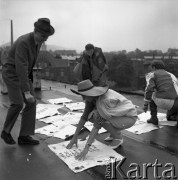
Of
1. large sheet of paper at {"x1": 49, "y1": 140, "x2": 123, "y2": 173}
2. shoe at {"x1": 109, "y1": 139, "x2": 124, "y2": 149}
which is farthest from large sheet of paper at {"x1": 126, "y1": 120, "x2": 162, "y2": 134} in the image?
large sheet of paper at {"x1": 49, "y1": 140, "x2": 123, "y2": 173}

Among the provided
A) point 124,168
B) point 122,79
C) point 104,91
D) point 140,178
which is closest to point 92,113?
point 104,91

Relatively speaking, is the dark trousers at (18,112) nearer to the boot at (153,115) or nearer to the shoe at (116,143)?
the shoe at (116,143)

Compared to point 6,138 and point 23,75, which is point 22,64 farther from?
point 6,138

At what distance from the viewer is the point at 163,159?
9.39 feet

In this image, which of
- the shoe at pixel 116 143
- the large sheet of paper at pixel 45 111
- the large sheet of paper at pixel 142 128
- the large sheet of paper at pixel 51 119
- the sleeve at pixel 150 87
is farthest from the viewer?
the large sheet of paper at pixel 45 111

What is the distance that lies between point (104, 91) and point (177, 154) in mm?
1160

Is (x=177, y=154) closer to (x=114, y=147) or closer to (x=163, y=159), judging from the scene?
(x=163, y=159)

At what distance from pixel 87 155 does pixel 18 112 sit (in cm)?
107

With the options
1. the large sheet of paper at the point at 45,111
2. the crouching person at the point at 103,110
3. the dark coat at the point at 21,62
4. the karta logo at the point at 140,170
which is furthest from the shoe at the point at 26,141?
the large sheet of paper at the point at 45,111

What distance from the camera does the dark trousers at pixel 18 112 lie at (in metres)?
3.17

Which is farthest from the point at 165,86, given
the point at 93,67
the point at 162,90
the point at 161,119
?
the point at 93,67

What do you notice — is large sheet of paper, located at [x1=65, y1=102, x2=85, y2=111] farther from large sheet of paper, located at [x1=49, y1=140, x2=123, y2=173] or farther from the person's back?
large sheet of paper, located at [x1=49, y1=140, x2=123, y2=173]

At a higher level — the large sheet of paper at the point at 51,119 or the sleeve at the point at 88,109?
the sleeve at the point at 88,109

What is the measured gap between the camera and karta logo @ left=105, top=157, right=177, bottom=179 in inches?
97.4
